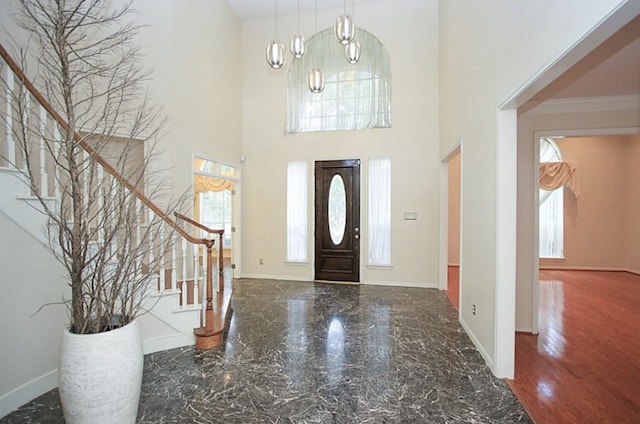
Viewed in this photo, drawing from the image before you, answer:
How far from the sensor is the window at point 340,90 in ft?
19.8

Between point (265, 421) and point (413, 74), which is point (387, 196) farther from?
point (265, 421)

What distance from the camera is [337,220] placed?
20.4ft

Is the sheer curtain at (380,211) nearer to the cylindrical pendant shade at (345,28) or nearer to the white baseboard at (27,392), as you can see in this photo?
the cylindrical pendant shade at (345,28)

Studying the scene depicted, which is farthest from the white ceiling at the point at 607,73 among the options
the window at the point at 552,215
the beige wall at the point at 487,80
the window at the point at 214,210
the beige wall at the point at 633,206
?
the window at the point at 214,210

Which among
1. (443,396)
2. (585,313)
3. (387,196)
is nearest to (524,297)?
(585,313)

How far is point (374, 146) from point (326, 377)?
4.43 m

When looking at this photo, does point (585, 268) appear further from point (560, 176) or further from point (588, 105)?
point (588, 105)

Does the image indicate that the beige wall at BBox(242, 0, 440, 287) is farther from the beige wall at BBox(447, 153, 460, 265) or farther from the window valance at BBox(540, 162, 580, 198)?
the window valance at BBox(540, 162, 580, 198)

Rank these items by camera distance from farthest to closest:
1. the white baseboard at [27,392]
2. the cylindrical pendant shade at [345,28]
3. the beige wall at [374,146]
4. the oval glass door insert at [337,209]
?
the oval glass door insert at [337,209] < the beige wall at [374,146] < the cylindrical pendant shade at [345,28] < the white baseboard at [27,392]

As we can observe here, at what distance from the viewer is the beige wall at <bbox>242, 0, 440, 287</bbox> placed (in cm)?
578

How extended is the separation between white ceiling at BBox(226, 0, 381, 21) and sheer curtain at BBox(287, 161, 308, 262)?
3.03m

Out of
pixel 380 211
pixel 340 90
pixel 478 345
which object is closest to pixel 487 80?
pixel 478 345

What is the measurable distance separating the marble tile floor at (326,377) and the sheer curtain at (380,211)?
1.78 m

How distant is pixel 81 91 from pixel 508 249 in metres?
5.41
